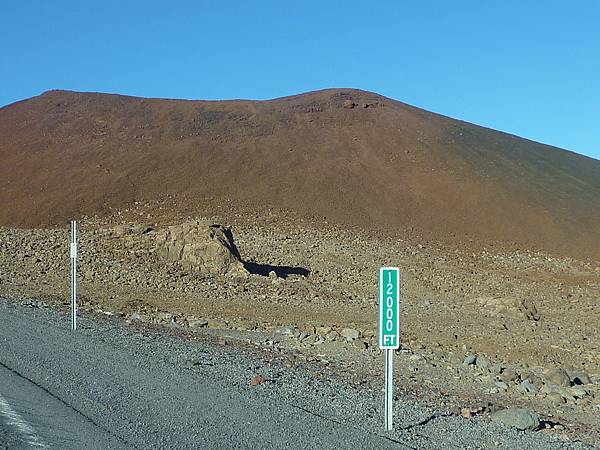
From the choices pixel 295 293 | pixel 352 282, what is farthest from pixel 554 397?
pixel 352 282

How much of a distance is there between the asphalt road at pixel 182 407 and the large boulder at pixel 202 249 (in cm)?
1357

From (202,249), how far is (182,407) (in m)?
18.0

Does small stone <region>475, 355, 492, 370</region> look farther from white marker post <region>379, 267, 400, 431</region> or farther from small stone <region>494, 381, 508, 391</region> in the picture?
white marker post <region>379, 267, 400, 431</region>

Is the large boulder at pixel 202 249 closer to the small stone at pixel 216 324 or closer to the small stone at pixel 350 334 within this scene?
the small stone at pixel 216 324

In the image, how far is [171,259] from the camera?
25719 mm

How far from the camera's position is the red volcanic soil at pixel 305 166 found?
133 feet

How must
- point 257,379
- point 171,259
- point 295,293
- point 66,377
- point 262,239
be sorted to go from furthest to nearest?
point 262,239 < point 171,259 < point 295,293 < point 257,379 < point 66,377

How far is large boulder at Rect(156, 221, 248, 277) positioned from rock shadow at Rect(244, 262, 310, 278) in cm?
83

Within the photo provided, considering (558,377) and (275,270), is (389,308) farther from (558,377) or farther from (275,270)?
(275,270)

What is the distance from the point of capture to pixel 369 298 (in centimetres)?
2483

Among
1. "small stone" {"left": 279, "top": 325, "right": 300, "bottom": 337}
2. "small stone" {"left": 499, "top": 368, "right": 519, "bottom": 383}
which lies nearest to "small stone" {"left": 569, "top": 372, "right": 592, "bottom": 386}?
"small stone" {"left": 499, "top": 368, "right": 519, "bottom": 383}

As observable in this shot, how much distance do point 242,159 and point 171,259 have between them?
2067 centimetres

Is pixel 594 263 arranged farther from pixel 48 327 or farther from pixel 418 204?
pixel 48 327

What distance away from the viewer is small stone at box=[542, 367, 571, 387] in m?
14.0
